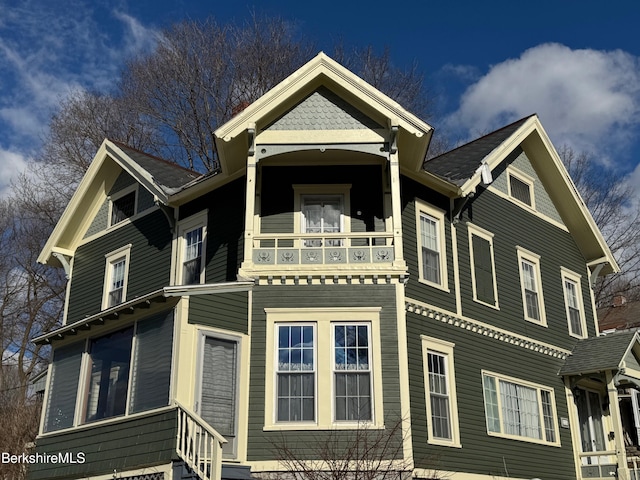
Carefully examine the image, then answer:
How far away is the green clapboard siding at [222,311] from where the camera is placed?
45.6 feet

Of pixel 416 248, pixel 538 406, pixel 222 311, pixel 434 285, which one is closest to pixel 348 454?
pixel 222 311

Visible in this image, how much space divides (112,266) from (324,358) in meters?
8.35

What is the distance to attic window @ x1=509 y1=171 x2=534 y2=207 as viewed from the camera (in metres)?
20.8

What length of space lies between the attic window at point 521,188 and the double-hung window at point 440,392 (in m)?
6.28

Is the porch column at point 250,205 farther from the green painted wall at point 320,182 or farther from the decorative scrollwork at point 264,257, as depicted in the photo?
the green painted wall at point 320,182

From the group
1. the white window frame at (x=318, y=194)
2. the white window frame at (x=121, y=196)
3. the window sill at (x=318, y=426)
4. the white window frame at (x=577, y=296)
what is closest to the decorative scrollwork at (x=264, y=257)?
the white window frame at (x=318, y=194)

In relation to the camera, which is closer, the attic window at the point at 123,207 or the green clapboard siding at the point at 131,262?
the green clapboard siding at the point at 131,262

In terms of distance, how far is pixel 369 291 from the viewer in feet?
47.8

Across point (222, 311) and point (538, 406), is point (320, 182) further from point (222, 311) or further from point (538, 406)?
point (538, 406)

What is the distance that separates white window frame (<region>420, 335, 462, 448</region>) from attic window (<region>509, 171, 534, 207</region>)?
6139 mm

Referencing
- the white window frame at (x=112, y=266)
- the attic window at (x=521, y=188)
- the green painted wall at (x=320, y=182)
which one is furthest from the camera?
the attic window at (x=521, y=188)

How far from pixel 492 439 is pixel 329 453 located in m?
4.95

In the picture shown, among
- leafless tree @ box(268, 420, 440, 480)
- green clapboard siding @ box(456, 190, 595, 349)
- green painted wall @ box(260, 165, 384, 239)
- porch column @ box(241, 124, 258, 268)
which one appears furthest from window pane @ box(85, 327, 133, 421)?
green clapboard siding @ box(456, 190, 595, 349)

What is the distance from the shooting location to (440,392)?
15820 millimetres
